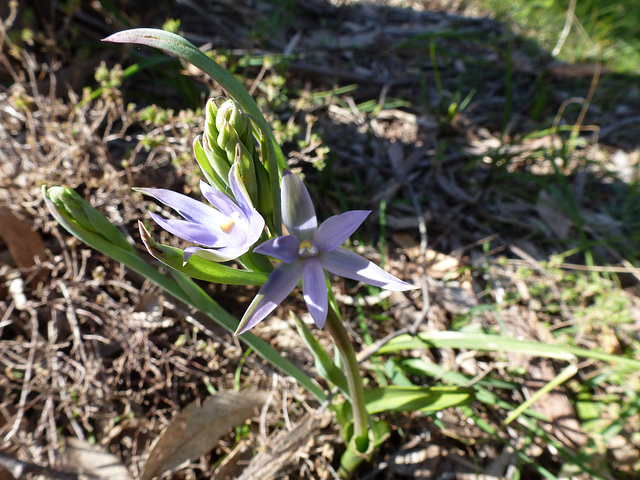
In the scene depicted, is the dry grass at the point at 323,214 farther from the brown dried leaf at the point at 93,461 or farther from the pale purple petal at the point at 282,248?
the pale purple petal at the point at 282,248

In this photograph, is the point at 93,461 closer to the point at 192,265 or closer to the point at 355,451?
the point at 355,451

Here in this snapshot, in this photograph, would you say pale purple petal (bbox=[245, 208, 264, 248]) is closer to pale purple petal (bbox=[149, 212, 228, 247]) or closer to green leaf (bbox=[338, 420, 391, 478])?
pale purple petal (bbox=[149, 212, 228, 247])

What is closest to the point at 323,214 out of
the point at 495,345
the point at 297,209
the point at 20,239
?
the point at 495,345

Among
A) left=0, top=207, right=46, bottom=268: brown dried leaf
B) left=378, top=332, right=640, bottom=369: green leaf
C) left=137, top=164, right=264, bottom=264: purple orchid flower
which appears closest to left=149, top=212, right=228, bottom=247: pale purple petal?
left=137, top=164, right=264, bottom=264: purple orchid flower

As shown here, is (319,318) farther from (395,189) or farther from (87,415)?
(395,189)

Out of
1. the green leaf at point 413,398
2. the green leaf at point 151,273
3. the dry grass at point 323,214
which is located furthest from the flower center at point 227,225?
the dry grass at point 323,214
